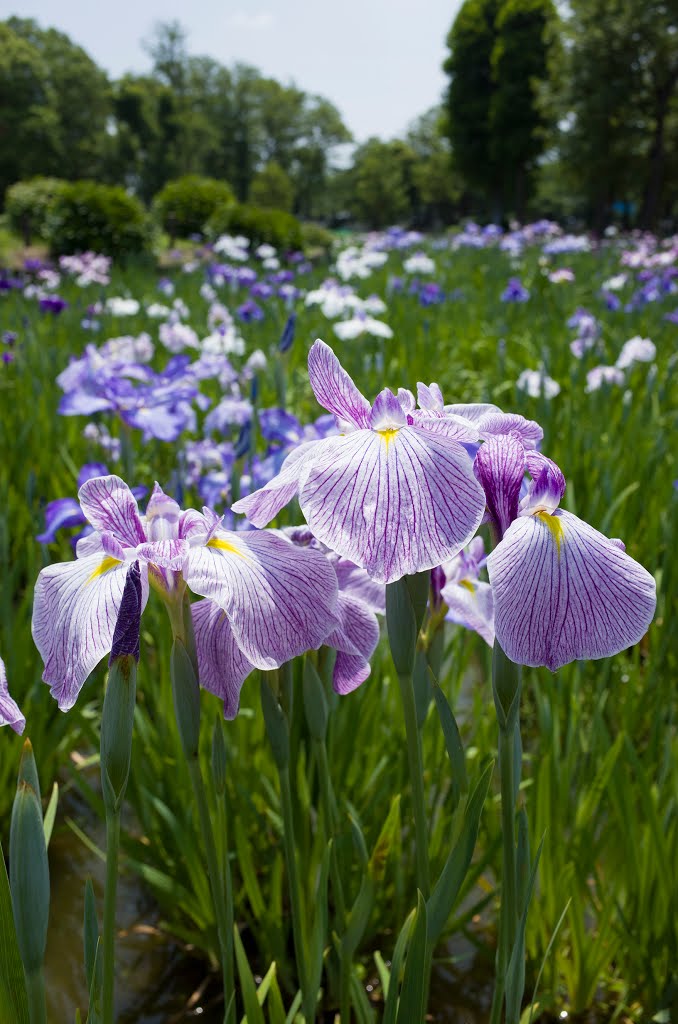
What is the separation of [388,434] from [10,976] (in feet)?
1.86

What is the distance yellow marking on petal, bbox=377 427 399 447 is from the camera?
26.8 inches

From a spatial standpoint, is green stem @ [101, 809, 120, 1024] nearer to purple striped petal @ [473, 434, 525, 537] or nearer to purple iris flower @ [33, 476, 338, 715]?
purple iris flower @ [33, 476, 338, 715]

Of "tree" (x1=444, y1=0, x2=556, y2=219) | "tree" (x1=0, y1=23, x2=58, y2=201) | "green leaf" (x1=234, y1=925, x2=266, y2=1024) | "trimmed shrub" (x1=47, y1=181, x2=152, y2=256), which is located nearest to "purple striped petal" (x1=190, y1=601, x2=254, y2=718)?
"green leaf" (x1=234, y1=925, x2=266, y2=1024)

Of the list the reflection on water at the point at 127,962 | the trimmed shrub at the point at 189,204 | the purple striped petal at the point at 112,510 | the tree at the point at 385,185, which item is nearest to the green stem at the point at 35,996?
the purple striped petal at the point at 112,510

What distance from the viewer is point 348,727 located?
160 centimetres

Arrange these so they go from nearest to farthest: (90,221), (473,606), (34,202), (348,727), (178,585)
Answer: (178,585), (473,606), (348,727), (90,221), (34,202)

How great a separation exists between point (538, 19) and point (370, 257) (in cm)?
2897

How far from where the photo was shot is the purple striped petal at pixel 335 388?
0.73 m

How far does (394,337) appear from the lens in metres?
5.47

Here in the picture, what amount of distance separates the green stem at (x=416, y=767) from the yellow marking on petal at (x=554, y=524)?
0.64 ft

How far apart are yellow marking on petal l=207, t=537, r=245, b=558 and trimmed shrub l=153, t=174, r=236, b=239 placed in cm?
1488

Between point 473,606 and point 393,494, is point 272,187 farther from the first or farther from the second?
point 393,494

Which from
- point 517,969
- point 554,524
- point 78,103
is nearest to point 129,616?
point 554,524

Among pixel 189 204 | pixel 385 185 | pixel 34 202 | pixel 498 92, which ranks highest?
pixel 385 185
